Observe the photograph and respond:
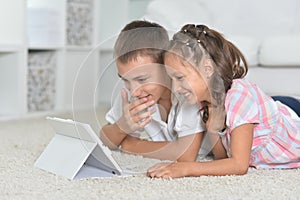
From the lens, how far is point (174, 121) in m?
1.22

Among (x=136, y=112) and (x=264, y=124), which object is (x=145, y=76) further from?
(x=264, y=124)

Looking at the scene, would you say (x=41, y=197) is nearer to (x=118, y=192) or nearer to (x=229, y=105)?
(x=118, y=192)

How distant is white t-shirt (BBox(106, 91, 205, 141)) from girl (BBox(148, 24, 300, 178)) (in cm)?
3

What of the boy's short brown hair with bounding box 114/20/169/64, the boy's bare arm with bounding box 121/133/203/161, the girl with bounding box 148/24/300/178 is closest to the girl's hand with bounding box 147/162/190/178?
the girl with bounding box 148/24/300/178

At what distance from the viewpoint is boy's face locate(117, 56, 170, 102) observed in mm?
1114

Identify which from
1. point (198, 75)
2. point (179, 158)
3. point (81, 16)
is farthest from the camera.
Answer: point (81, 16)

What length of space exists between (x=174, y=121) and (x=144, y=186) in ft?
0.90

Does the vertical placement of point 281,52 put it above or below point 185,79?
below

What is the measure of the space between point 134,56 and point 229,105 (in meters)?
0.23

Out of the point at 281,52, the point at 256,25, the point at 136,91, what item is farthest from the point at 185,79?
the point at 256,25

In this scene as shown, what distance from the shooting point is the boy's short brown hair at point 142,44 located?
111 centimetres

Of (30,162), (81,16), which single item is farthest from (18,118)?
(30,162)

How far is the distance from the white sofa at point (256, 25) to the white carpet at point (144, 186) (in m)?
0.67

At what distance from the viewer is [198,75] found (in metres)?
1.06
